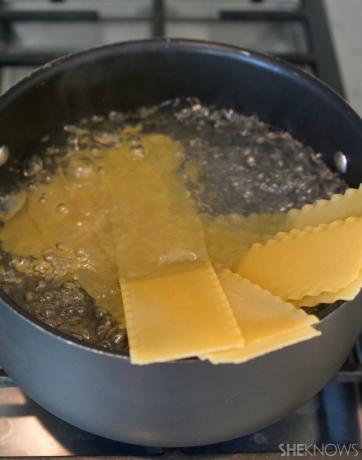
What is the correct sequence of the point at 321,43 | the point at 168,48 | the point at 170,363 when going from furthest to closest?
the point at 321,43, the point at 168,48, the point at 170,363

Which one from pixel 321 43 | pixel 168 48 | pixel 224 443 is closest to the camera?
pixel 224 443

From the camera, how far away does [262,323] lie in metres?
0.46

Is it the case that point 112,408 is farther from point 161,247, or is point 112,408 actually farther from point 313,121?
point 313,121

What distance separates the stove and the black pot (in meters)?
0.06

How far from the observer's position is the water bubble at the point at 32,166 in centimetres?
69

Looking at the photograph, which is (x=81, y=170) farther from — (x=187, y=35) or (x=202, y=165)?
(x=187, y=35)

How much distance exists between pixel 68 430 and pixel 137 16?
0.59m

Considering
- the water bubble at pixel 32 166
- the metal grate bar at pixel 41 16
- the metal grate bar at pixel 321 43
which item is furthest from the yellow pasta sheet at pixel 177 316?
the metal grate bar at pixel 41 16

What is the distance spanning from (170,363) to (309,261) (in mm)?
147

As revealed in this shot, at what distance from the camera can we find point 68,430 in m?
0.58

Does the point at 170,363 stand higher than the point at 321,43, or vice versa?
the point at 321,43

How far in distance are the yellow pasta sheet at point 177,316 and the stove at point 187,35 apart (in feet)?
0.46

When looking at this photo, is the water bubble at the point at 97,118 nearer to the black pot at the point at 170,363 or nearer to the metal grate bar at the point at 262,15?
the black pot at the point at 170,363

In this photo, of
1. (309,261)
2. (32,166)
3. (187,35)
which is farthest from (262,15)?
(309,261)
